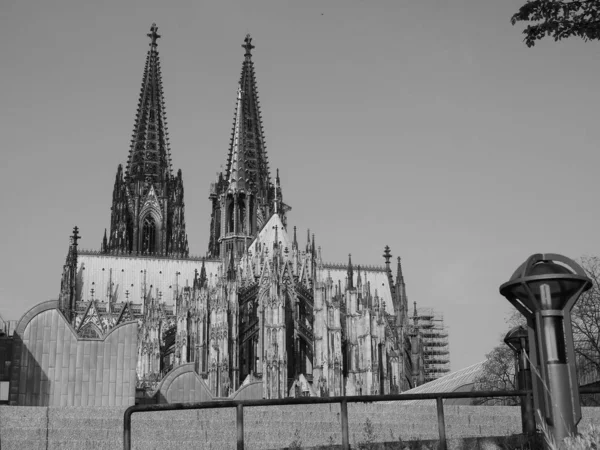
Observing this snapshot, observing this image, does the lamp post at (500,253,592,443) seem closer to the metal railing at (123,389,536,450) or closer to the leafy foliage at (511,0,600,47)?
the metal railing at (123,389,536,450)

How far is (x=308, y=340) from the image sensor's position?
62.5 meters

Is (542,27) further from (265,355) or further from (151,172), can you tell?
(151,172)

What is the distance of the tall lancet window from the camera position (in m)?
91.1

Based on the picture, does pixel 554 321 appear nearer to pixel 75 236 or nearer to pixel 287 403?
pixel 287 403

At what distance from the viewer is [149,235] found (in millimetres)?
92375

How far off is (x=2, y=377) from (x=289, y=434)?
1976 cm

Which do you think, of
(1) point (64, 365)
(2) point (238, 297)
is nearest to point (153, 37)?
(2) point (238, 297)

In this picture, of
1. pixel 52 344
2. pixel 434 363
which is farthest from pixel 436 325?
pixel 52 344

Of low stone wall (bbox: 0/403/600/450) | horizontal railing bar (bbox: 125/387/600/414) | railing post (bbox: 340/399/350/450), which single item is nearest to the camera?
horizontal railing bar (bbox: 125/387/600/414)

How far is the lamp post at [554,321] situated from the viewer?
798 cm

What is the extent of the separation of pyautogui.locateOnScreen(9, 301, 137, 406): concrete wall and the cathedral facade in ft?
63.0

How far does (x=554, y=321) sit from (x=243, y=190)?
81.2 metres

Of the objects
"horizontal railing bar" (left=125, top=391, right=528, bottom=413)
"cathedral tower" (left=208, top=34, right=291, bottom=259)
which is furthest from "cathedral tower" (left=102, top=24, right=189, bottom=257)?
"horizontal railing bar" (left=125, top=391, right=528, bottom=413)

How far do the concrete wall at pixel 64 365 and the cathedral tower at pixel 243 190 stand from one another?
53.2 meters
